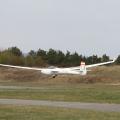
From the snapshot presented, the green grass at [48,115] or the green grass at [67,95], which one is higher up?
the green grass at [67,95]

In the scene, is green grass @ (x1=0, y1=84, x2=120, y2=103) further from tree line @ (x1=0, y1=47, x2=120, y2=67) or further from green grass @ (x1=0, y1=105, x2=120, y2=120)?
tree line @ (x1=0, y1=47, x2=120, y2=67)

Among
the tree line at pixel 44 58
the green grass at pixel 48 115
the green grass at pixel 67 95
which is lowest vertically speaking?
the green grass at pixel 48 115

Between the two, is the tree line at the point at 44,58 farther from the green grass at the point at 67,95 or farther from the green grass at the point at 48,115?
the green grass at the point at 48,115

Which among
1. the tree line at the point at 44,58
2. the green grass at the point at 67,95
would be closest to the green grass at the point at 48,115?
the green grass at the point at 67,95

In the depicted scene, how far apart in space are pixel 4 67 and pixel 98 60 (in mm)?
30971

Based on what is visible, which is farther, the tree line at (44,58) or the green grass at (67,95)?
the tree line at (44,58)

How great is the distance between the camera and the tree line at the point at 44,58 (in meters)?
121

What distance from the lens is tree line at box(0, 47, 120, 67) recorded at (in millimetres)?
121125

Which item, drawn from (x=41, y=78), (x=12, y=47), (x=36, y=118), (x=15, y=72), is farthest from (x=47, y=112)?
(x=12, y=47)

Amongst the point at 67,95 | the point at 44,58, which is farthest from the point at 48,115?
the point at 44,58

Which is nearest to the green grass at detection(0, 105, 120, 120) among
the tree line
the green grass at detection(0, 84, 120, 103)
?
the green grass at detection(0, 84, 120, 103)

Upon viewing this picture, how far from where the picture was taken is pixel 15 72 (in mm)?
98750

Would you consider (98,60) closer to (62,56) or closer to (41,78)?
(62,56)

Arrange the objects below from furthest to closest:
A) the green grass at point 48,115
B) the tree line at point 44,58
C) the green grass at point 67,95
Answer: the tree line at point 44,58 < the green grass at point 67,95 < the green grass at point 48,115
